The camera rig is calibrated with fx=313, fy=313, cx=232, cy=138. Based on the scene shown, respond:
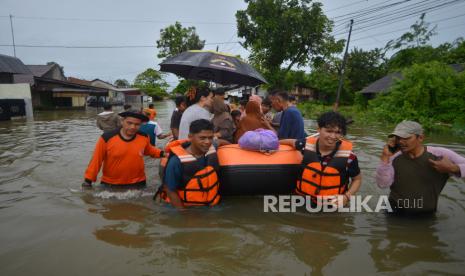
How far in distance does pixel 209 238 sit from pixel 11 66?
2792 centimetres

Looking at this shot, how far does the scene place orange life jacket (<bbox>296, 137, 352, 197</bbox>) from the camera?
11.1 ft

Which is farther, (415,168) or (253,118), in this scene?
(253,118)

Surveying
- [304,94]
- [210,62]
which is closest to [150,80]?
[304,94]

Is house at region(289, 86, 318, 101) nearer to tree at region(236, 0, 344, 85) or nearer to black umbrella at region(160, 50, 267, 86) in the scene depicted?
tree at region(236, 0, 344, 85)

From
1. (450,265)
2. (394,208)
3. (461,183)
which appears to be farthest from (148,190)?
(461,183)

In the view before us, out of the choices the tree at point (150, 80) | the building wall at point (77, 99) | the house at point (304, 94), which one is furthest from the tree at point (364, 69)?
the tree at point (150, 80)

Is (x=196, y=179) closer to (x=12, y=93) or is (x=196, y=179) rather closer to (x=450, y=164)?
(x=450, y=164)

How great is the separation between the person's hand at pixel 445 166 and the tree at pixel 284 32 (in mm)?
19972

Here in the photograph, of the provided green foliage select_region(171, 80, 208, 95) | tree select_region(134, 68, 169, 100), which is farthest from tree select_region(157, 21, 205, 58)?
tree select_region(134, 68, 169, 100)

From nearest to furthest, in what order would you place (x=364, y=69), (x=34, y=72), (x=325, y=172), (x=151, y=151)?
(x=325, y=172)
(x=151, y=151)
(x=34, y=72)
(x=364, y=69)

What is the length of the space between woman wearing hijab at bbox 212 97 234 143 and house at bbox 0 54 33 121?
1876 centimetres

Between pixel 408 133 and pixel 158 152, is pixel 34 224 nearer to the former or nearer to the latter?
pixel 158 152

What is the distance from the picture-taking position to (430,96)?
1481cm

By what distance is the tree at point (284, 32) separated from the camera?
21.6 m
